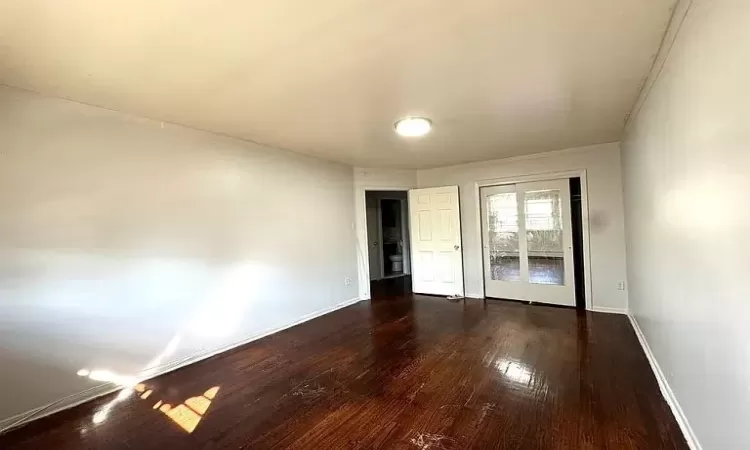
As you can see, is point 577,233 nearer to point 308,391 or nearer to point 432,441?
point 432,441

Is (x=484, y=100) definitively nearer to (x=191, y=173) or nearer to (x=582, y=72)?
(x=582, y=72)

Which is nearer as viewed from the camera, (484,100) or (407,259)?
(484,100)

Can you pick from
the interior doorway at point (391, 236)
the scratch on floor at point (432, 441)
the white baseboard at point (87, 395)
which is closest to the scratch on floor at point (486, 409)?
the scratch on floor at point (432, 441)

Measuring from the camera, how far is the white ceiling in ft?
5.37

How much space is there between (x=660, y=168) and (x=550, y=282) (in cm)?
320

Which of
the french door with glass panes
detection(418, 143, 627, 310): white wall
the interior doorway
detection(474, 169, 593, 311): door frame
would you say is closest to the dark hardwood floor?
detection(418, 143, 627, 310): white wall

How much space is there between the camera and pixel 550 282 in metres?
5.12

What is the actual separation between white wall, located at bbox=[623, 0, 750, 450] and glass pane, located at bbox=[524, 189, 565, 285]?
8.22ft

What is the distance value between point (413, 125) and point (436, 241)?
3.07m

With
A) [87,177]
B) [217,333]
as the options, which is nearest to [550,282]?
[217,333]

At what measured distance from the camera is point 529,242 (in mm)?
5219

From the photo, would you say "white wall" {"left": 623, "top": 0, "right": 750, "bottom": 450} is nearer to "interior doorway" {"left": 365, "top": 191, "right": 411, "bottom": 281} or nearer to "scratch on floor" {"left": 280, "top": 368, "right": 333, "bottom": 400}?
"scratch on floor" {"left": 280, "top": 368, "right": 333, "bottom": 400}

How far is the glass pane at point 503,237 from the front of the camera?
5.36 meters

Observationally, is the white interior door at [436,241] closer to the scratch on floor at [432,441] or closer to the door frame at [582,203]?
the door frame at [582,203]
